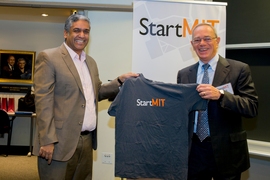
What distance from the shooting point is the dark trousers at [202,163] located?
1.95m

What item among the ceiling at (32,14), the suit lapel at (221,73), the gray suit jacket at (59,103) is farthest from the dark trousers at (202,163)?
the ceiling at (32,14)

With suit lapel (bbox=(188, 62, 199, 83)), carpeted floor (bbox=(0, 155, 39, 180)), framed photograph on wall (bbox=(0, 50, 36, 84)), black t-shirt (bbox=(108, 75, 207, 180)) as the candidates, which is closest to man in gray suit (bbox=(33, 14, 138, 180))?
black t-shirt (bbox=(108, 75, 207, 180))

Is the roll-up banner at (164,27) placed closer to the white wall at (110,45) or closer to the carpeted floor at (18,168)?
the white wall at (110,45)

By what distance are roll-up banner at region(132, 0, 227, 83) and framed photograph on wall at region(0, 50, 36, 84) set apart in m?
4.02

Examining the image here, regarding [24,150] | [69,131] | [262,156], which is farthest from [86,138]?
[24,150]

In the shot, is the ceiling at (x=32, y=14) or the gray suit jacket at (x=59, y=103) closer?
the gray suit jacket at (x=59, y=103)

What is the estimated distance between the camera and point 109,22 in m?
3.47

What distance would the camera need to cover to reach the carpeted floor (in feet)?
14.2

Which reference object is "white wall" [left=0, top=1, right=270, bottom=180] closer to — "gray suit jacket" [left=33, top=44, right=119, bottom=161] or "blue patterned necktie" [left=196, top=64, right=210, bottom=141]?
"gray suit jacket" [left=33, top=44, right=119, bottom=161]

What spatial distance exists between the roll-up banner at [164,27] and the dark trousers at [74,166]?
36.5 inches

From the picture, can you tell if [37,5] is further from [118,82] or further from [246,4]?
[246,4]

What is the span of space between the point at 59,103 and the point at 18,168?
3.38 metres

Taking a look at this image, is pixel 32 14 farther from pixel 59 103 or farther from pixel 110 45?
pixel 59 103

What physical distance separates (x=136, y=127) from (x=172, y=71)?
1.02m
